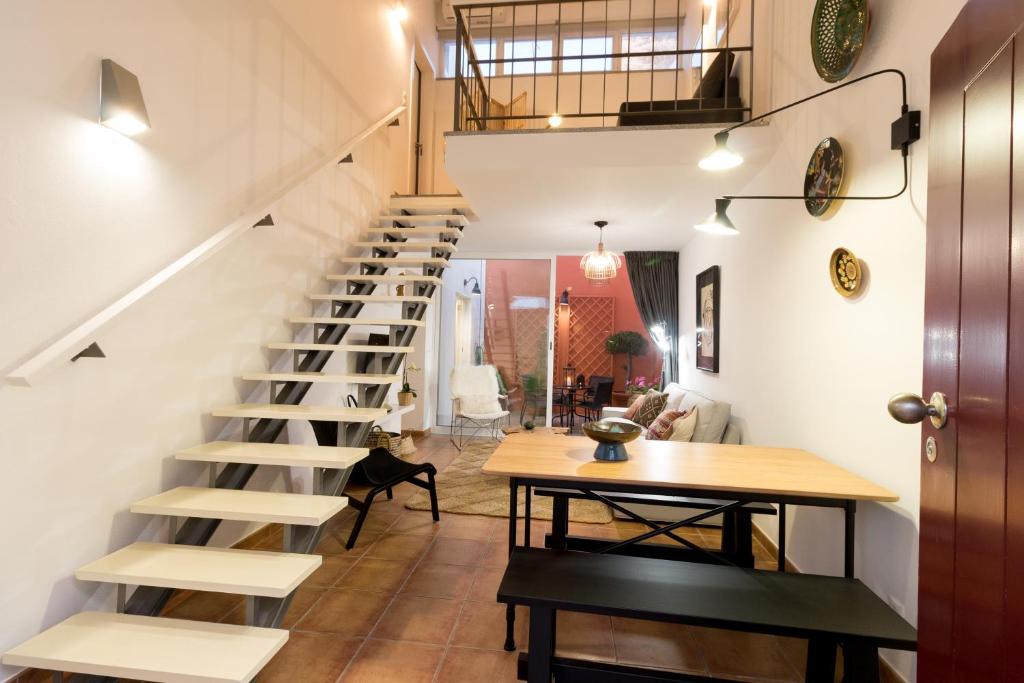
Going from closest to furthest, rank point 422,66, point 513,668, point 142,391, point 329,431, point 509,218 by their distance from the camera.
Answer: point 513,668 < point 142,391 < point 329,431 < point 509,218 < point 422,66

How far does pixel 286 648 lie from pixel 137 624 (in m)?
0.57

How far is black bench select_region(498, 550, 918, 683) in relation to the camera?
1.38 metres

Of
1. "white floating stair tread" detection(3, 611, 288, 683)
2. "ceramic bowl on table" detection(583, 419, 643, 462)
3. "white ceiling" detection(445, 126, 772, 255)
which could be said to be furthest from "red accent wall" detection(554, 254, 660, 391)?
"white floating stair tread" detection(3, 611, 288, 683)

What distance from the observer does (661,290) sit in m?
5.96

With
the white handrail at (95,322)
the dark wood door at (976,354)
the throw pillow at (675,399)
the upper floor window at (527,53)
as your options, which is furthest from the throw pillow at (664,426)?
the upper floor window at (527,53)

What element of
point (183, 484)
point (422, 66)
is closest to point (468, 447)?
point (183, 484)

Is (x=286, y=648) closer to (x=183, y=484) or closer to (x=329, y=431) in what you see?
(x=183, y=484)

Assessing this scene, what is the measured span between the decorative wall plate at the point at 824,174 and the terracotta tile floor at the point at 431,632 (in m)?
1.99

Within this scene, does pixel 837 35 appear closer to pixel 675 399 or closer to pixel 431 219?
pixel 675 399

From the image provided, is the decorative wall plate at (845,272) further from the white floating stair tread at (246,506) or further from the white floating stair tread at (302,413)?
the white floating stair tread at (246,506)

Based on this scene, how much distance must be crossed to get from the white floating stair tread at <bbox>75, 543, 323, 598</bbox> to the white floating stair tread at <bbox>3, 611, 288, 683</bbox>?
0.12m

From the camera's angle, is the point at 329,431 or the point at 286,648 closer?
the point at 286,648

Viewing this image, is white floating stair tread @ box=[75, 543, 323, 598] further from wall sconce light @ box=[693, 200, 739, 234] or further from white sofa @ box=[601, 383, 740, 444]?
white sofa @ box=[601, 383, 740, 444]

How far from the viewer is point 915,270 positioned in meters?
1.63
